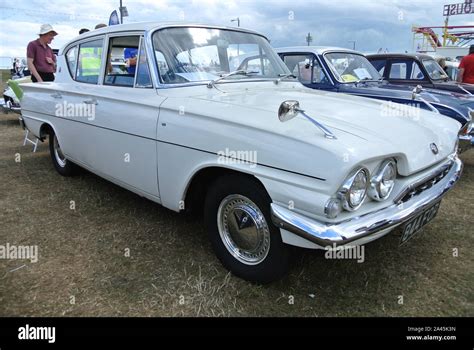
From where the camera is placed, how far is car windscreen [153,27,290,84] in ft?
9.92

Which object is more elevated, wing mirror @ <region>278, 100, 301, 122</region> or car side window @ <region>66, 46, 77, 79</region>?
car side window @ <region>66, 46, 77, 79</region>

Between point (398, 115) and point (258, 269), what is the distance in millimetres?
1466

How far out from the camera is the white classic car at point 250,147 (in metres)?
2.00

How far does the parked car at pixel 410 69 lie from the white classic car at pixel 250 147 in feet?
14.0

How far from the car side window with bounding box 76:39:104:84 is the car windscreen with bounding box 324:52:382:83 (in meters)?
3.36

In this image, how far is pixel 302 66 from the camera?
19.4 ft

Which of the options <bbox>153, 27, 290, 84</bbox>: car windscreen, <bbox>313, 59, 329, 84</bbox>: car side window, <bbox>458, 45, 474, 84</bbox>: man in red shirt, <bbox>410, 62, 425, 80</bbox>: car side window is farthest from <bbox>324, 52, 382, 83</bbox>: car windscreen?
<bbox>458, 45, 474, 84</bbox>: man in red shirt

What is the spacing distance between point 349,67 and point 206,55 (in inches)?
136

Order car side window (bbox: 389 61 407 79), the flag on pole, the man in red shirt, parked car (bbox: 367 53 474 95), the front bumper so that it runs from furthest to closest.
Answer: the flag on pole → the man in red shirt → car side window (bbox: 389 61 407 79) → parked car (bbox: 367 53 474 95) → the front bumper

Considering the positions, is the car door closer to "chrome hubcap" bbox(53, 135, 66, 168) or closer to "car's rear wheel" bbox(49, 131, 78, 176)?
"car's rear wheel" bbox(49, 131, 78, 176)

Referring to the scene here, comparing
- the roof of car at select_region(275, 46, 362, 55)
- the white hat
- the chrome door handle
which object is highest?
the white hat

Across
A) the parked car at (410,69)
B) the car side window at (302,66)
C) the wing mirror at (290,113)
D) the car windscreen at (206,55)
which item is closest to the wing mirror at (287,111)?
the wing mirror at (290,113)

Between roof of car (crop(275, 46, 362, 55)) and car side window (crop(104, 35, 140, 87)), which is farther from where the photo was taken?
roof of car (crop(275, 46, 362, 55))
